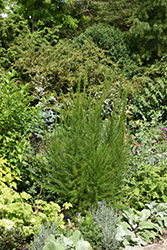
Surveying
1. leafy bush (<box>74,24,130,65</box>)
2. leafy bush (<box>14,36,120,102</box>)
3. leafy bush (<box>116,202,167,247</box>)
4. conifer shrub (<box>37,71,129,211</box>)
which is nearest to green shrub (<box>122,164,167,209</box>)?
leafy bush (<box>116,202,167,247</box>)

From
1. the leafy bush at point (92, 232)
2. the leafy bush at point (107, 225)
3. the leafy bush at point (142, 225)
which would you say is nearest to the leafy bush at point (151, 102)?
the leafy bush at point (142, 225)

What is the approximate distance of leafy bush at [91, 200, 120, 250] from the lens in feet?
8.45

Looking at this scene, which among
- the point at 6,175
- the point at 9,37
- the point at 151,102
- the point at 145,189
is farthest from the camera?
the point at 9,37

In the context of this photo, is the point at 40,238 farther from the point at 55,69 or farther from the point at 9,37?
the point at 9,37

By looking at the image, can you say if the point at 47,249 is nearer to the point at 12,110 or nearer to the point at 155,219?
the point at 155,219

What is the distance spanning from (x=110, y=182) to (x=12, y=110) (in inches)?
59.6

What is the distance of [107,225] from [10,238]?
3.15ft

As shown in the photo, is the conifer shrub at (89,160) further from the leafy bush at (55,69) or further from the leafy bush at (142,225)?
the leafy bush at (55,69)

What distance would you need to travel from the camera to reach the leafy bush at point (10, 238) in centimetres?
223

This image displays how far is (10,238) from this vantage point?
7.30 ft

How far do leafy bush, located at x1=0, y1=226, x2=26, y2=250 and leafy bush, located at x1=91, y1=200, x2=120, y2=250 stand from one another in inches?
31.6

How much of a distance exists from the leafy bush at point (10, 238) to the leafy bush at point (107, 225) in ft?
2.63

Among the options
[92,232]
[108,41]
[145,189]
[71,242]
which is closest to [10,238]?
[71,242]

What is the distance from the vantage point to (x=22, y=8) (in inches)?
398
